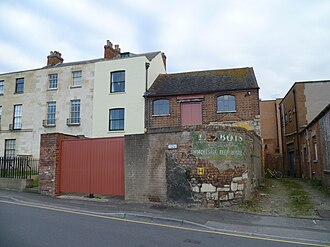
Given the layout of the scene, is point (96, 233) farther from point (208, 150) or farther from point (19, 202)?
point (19, 202)

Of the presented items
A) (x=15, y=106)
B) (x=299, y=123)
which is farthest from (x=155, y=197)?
(x=15, y=106)

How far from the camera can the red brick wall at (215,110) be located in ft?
66.9

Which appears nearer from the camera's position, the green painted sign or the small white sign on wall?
the green painted sign

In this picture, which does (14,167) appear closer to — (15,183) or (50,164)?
(15,183)

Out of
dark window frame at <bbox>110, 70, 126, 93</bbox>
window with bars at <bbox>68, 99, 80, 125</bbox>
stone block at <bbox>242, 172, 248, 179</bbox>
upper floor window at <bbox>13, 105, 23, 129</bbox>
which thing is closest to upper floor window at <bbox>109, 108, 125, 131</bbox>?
dark window frame at <bbox>110, 70, 126, 93</bbox>

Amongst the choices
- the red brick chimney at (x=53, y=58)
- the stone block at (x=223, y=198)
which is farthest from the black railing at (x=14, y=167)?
the red brick chimney at (x=53, y=58)

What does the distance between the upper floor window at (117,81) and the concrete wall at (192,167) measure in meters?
13.0

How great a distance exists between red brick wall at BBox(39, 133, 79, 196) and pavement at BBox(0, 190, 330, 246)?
49.8 inches

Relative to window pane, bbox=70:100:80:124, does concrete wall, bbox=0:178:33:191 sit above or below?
below

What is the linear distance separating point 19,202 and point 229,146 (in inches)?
334

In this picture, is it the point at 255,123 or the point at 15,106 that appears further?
the point at 15,106

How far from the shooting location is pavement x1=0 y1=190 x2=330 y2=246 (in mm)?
7363

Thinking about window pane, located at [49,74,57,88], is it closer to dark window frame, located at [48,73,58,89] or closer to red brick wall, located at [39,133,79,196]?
dark window frame, located at [48,73,58,89]

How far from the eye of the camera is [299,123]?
24.3 meters
